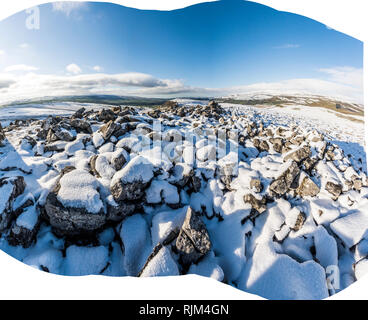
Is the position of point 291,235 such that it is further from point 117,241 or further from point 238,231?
point 117,241

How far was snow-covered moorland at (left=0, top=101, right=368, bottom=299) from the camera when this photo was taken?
4.93 feet

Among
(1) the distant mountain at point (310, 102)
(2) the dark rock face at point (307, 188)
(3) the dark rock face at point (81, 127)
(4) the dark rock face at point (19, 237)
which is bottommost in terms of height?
(4) the dark rock face at point (19, 237)

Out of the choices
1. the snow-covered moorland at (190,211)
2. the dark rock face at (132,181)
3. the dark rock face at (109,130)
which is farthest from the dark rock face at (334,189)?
the dark rock face at (109,130)

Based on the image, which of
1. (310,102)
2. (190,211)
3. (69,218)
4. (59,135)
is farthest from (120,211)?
(310,102)

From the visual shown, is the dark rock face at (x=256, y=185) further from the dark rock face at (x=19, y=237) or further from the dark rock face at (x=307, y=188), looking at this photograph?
the dark rock face at (x=19, y=237)

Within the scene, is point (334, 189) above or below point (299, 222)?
above

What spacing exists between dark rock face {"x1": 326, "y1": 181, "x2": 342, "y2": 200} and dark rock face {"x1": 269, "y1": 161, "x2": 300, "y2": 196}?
43 cm

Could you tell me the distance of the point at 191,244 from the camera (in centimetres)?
156

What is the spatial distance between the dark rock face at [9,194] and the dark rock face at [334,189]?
4107mm

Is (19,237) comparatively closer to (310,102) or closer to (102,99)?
(102,99)

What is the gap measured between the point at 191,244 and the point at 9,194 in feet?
7.16

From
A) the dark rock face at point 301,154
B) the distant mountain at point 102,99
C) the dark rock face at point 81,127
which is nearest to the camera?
the distant mountain at point 102,99

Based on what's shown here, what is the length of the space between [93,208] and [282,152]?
3454mm

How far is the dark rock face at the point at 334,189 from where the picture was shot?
204 cm
